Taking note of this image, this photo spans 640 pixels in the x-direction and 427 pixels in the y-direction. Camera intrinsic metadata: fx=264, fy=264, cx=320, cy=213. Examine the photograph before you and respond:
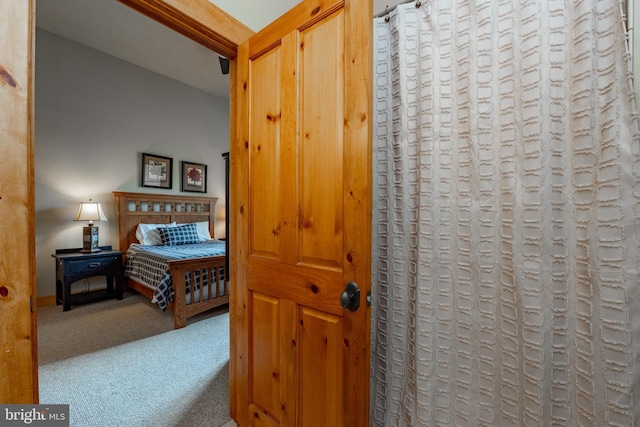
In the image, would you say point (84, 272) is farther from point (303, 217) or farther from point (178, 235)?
point (303, 217)

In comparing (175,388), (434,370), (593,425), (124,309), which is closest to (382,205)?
(434,370)

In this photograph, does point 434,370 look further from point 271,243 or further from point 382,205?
point 271,243

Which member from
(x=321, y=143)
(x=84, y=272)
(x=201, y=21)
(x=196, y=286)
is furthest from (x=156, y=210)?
(x=321, y=143)

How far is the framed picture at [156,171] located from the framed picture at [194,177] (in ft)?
0.80

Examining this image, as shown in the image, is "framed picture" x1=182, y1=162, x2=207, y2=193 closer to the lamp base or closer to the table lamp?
the table lamp

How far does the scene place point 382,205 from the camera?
133 cm

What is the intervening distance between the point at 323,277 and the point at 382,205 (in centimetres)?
51

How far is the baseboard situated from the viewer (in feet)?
10.9

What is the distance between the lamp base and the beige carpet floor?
0.77 metres

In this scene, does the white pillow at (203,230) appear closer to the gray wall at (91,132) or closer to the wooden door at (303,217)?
the gray wall at (91,132)

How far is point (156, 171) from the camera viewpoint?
4445 mm

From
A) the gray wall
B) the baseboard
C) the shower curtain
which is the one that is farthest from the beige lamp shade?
the shower curtain

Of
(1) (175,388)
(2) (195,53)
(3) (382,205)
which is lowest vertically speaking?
(1) (175,388)

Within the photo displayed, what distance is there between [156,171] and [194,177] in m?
0.66
